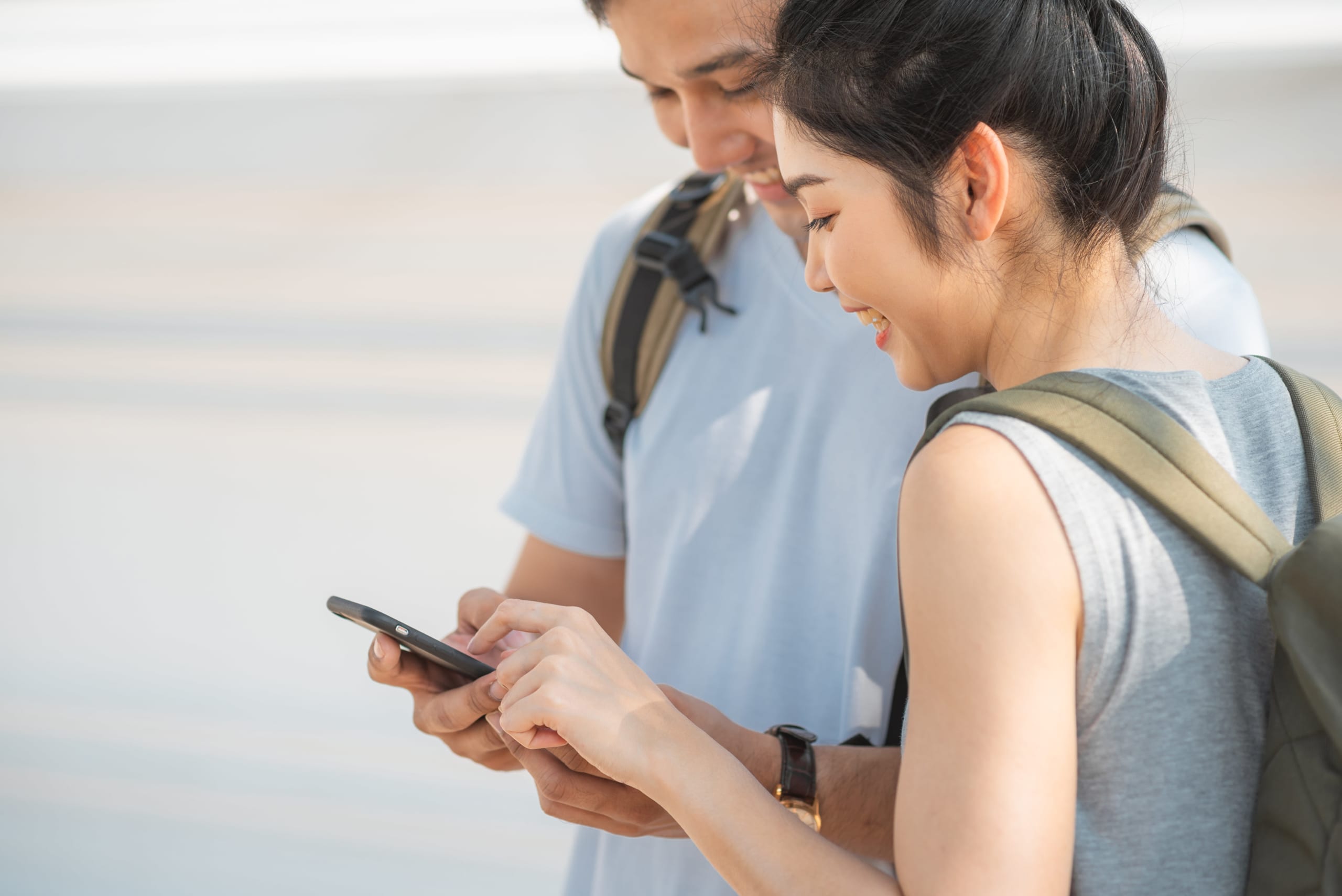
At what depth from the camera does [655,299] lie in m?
1.40

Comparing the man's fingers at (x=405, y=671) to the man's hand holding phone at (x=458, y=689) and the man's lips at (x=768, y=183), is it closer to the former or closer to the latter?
the man's hand holding phone at (x=458, y=689)

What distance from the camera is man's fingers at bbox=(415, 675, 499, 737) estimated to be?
1077 mm

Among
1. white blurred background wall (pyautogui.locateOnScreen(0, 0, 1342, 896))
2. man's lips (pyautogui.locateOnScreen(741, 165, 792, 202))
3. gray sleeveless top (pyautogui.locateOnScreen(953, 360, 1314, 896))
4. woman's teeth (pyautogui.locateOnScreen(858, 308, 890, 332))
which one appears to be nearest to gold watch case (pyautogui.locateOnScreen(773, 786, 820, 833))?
gray sleeveless top (pyautogui.locateOnScreen(953, 360, 1314, 896))

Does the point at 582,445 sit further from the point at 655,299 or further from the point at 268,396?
the point at 268,396

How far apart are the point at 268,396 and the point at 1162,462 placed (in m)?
3.09

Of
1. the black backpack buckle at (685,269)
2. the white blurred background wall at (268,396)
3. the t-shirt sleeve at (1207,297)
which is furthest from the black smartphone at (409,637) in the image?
the white blurred background wall at (268,396)

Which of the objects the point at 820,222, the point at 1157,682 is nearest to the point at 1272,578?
the point at 1157,682

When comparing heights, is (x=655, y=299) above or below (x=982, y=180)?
above

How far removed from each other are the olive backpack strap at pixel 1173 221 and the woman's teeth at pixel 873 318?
0.22 metres

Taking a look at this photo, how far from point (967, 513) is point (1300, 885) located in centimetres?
32

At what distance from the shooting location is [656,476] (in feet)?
4.48

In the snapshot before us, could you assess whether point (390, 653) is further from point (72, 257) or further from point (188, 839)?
point (72, 257)

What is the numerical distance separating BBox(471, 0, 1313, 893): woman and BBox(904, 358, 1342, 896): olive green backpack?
0.05ft

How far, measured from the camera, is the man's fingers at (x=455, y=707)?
108cm
